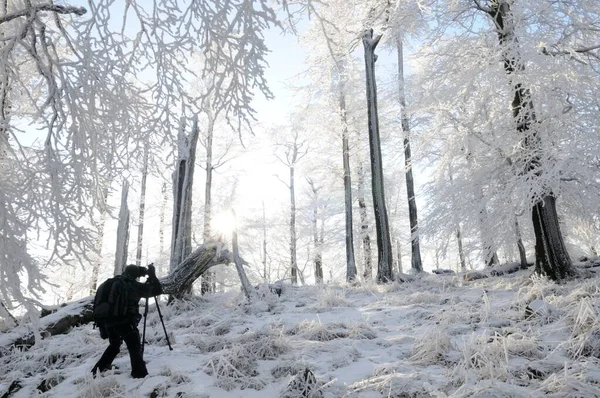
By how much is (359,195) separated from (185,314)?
1110 centimetres

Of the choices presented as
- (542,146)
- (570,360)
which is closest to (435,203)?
(542,146)

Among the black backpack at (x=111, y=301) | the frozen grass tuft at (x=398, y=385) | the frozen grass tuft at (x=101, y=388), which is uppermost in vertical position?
the black backpack at (x=111, y=301)

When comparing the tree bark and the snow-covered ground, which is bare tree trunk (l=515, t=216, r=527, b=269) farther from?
the tree bark

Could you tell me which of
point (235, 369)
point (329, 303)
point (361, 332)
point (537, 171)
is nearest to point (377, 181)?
point (537, 171)

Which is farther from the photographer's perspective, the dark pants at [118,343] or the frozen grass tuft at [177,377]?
the dark pants at [118,343]

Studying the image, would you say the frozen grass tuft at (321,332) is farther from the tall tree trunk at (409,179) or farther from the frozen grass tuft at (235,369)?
the tall tree trunk at (409,179)

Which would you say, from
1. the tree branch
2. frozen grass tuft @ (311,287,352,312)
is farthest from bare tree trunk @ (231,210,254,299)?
the tree branch

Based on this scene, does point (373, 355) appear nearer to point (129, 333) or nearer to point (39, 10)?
point (129, 333)

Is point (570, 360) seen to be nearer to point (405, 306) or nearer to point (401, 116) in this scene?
point (405, 306)

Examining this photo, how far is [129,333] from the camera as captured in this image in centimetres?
395

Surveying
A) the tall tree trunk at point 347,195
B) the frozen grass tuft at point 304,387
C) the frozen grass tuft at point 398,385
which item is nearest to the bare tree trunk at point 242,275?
the frozen grass tuft at point 304,387

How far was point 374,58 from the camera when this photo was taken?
33.9 ft

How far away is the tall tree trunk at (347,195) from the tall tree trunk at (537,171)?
23.5 feet

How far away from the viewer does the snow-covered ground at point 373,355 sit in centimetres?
273
